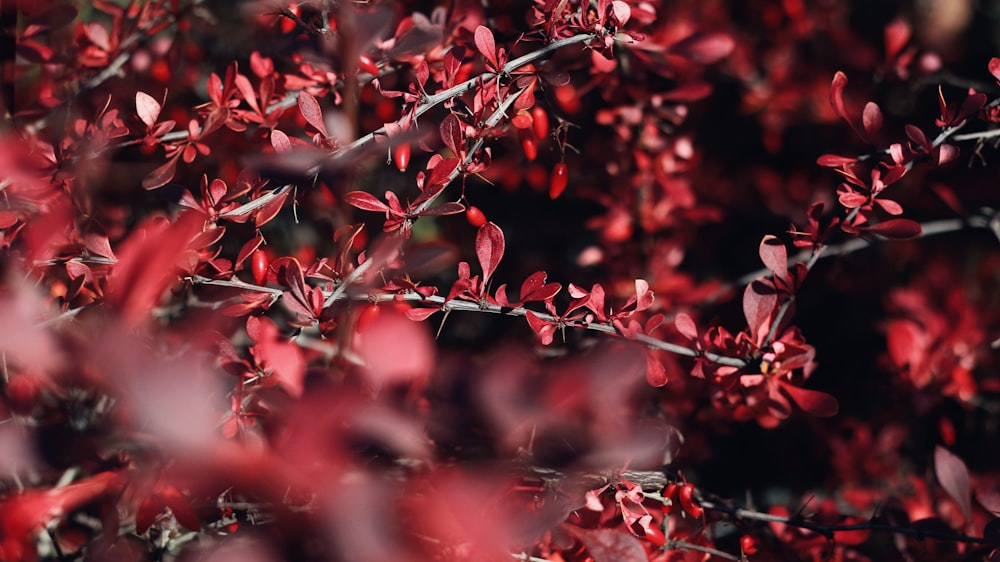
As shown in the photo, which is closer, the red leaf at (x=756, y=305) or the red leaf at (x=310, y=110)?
the red leaf at (x=310, y=110)

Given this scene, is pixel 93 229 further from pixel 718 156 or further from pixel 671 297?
pixel 718 156

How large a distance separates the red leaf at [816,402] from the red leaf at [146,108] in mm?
816

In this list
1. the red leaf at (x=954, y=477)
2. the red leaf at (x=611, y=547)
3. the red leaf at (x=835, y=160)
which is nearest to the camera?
the red leaf at (x=611, y=547)

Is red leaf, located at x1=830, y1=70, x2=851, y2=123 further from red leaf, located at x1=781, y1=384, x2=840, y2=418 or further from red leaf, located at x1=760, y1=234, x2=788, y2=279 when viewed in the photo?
red leaf, located at x1=781, y1=384, x2=840, y2=418

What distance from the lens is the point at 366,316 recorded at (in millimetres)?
693

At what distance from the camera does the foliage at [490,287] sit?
0.44 m

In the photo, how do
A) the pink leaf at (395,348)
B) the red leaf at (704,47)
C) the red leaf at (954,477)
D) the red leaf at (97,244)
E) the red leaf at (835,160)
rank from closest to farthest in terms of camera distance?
1. the pink leaf at (395,348)
2. the red leaf at (97,244)
3. the red leaf at (835,160)
4. the red leaf at (954,477)
5. the red leaf at (704,47)

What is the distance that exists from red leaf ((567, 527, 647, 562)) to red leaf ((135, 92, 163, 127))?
0.65 metres

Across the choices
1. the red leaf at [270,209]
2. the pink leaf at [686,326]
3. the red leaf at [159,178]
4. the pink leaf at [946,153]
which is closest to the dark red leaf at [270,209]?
the red leaf at [270,209]

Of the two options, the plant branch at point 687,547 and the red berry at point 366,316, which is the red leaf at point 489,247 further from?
the plant branch at point 687,547

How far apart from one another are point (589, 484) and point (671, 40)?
30.3 inches

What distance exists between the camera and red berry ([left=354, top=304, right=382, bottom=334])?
27.0 inches

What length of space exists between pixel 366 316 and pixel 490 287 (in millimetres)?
457

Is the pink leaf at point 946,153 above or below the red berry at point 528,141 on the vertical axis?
above
